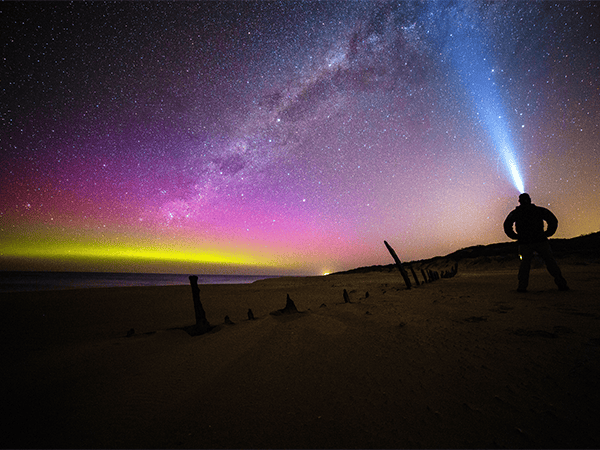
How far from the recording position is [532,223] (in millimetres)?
5414

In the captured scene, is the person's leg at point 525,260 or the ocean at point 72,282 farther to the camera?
the ocean at point 72,282

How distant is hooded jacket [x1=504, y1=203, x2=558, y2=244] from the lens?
539cm

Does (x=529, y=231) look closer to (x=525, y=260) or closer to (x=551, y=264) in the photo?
(x=525, y=260)

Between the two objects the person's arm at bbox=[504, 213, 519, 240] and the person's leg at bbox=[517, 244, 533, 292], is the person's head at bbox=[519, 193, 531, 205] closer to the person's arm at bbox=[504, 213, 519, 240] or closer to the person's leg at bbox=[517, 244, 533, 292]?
the person's arm at bbox=[504, 213, 519, 240]

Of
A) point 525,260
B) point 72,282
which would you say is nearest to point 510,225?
point 525,260

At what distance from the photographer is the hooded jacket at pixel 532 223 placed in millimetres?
5387

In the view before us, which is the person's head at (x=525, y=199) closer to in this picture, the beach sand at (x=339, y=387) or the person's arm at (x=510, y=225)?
the person's arm at (x=510, y=225)

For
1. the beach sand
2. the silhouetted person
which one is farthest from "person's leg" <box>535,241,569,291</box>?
the beach sand

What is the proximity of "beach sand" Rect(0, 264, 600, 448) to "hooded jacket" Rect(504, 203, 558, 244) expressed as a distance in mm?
1741

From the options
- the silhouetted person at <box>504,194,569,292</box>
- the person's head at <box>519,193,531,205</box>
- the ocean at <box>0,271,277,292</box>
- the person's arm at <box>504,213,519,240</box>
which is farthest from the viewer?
the ocean at <box>0,271,277,292</box>

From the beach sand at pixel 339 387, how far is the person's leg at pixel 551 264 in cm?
103

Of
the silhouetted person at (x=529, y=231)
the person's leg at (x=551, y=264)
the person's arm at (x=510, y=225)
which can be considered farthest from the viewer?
the person's arm at (x=510, y=225)

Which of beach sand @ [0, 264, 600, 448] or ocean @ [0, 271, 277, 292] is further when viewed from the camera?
ocean @ [0, 271, 277, 292]

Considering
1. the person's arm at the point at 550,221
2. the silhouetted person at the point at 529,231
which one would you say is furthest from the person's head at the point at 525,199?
the person's arm at the point at 550,221
